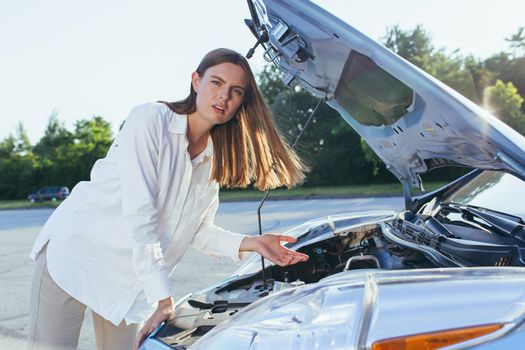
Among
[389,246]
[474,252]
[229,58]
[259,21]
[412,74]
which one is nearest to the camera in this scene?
[412,74]

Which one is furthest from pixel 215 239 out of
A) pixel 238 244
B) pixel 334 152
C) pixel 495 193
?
pixel 334 152

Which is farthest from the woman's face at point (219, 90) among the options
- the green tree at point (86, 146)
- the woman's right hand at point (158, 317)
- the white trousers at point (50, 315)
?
the green tree at point (86, 146)

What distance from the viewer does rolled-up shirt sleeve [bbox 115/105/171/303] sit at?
170 cm

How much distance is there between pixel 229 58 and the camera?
77.0 inches

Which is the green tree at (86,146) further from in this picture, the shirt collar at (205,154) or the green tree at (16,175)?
the shirt collar at (205,154)

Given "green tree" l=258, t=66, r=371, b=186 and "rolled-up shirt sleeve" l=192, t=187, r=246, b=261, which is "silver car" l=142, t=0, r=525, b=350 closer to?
"rolled-up shirt sleeve" l=192, t=187, r=246, b=261

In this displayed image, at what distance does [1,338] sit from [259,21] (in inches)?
129

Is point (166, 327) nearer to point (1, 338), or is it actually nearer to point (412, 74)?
point (412, 74)

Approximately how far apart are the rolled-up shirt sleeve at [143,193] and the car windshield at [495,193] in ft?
4.39

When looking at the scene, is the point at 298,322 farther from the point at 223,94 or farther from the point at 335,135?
the point at 335,135

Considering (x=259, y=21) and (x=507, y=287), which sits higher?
(x=259, y=21)

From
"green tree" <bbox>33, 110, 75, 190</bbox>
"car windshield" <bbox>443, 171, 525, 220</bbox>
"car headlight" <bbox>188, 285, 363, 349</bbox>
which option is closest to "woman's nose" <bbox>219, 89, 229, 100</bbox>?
"car headlight" <bbox>188, 285, 363, 349</bbox>

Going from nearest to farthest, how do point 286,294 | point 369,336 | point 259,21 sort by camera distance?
point 369,336 → point 286,294 → point 259,21

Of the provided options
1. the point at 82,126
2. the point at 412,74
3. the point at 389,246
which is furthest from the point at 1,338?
the point at 82,126
